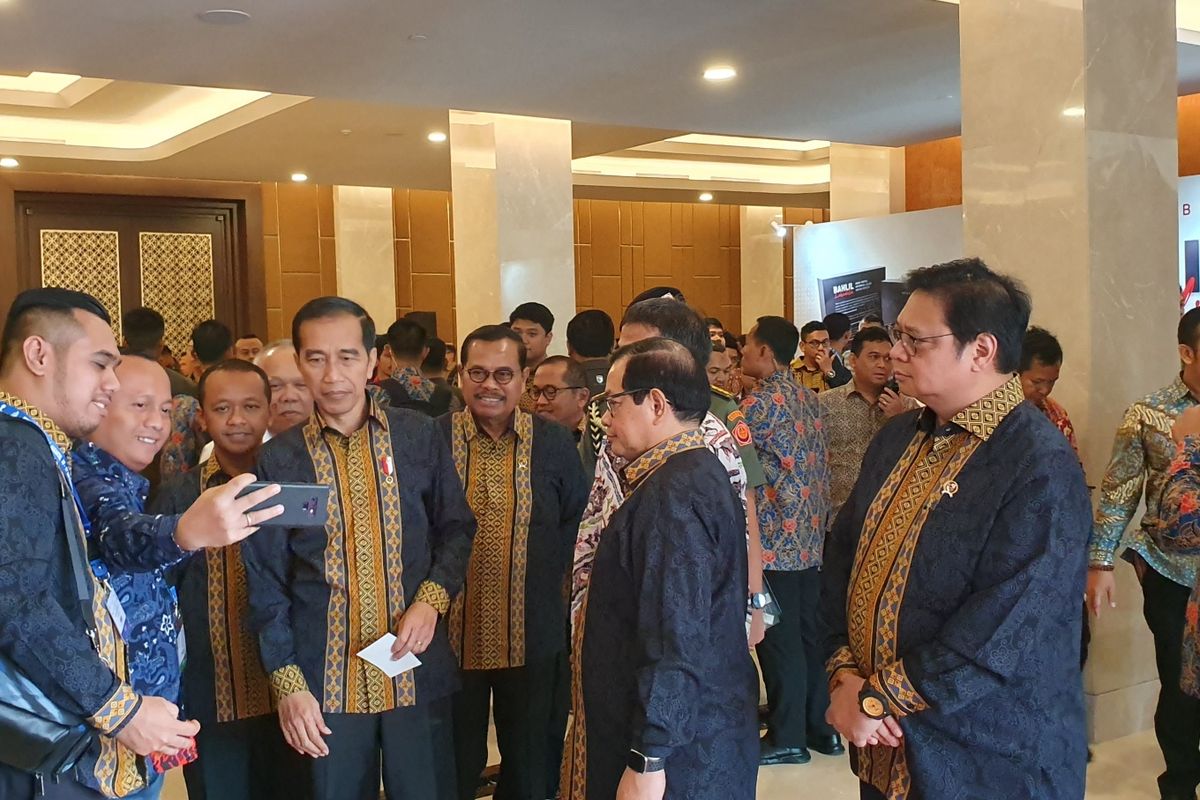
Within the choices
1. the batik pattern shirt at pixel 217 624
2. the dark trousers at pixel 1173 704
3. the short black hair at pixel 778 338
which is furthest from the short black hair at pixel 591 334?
the dark trousers at pixel 1173 704

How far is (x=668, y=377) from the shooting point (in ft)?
7.39

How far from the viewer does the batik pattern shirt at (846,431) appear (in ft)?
15.6

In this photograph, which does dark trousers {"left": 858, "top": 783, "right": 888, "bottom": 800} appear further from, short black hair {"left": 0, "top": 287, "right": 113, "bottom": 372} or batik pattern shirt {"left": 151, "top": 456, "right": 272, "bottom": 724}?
short black hair {"left": 0, "top": 287, "right": 113, "bottom": 372}

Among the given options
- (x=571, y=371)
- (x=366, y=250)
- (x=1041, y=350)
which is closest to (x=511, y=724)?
(x=571, y=371)

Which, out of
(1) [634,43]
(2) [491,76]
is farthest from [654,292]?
(2) [491,76]

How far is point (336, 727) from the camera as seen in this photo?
270 cm

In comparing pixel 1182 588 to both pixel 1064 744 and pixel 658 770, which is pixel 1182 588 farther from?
pixel 658 770

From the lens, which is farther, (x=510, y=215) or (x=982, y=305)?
(x=510, y=215)

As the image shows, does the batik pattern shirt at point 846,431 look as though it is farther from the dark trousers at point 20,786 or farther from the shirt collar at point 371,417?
the dark trousers at point 20,786

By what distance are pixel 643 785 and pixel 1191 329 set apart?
2396mm

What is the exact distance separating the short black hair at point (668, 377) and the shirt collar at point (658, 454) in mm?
47

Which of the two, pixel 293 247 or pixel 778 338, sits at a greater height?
pixel 293 247

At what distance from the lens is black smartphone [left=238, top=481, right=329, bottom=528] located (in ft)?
6.64

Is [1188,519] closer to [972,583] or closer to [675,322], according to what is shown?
[972,583]
